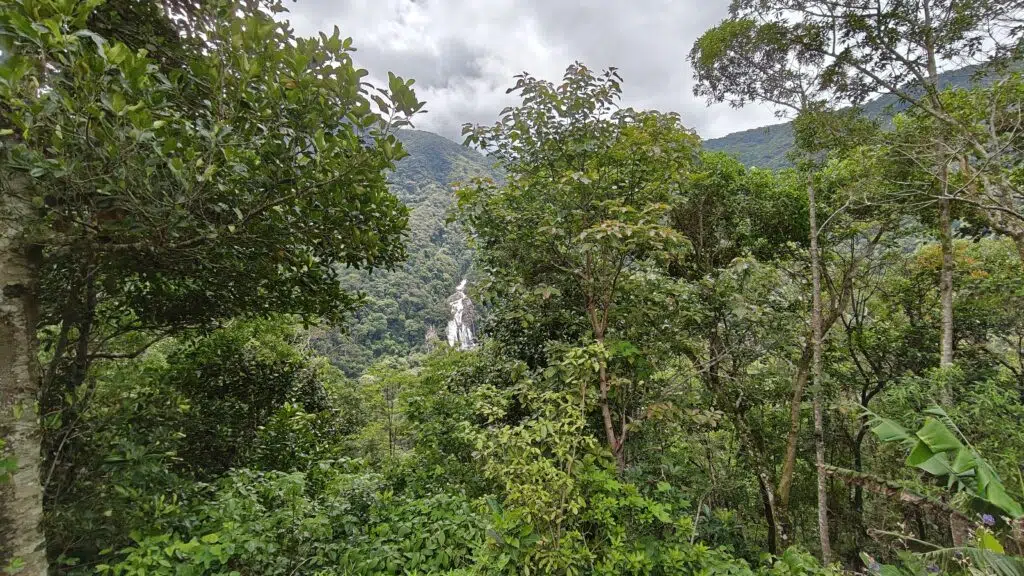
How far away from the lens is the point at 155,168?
1.88m

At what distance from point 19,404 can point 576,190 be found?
406 centimetres

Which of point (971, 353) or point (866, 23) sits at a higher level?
point (866, 23)

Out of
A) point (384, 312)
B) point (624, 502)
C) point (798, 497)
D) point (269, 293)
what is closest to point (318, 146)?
point (269, 293)

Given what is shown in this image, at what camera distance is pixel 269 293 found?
3549 millimetres

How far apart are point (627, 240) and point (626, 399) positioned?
5.26 ft

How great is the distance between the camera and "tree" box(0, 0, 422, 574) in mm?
1649

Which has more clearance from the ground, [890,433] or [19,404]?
[19,404]

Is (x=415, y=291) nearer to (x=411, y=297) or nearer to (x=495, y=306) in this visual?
(x=411, y=297)

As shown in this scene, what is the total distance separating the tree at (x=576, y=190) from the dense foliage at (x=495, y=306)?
1.6 inches

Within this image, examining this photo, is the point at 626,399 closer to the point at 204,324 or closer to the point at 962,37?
the point at 204,324

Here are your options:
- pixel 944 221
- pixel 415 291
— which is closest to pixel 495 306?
pixel 944 221

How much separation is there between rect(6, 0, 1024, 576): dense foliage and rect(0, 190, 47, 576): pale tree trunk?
0.05 ft

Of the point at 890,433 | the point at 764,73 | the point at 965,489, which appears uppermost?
the point at 764,73

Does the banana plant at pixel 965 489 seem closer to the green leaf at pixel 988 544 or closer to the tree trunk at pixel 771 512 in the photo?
the green leaf at pixel 988 544
